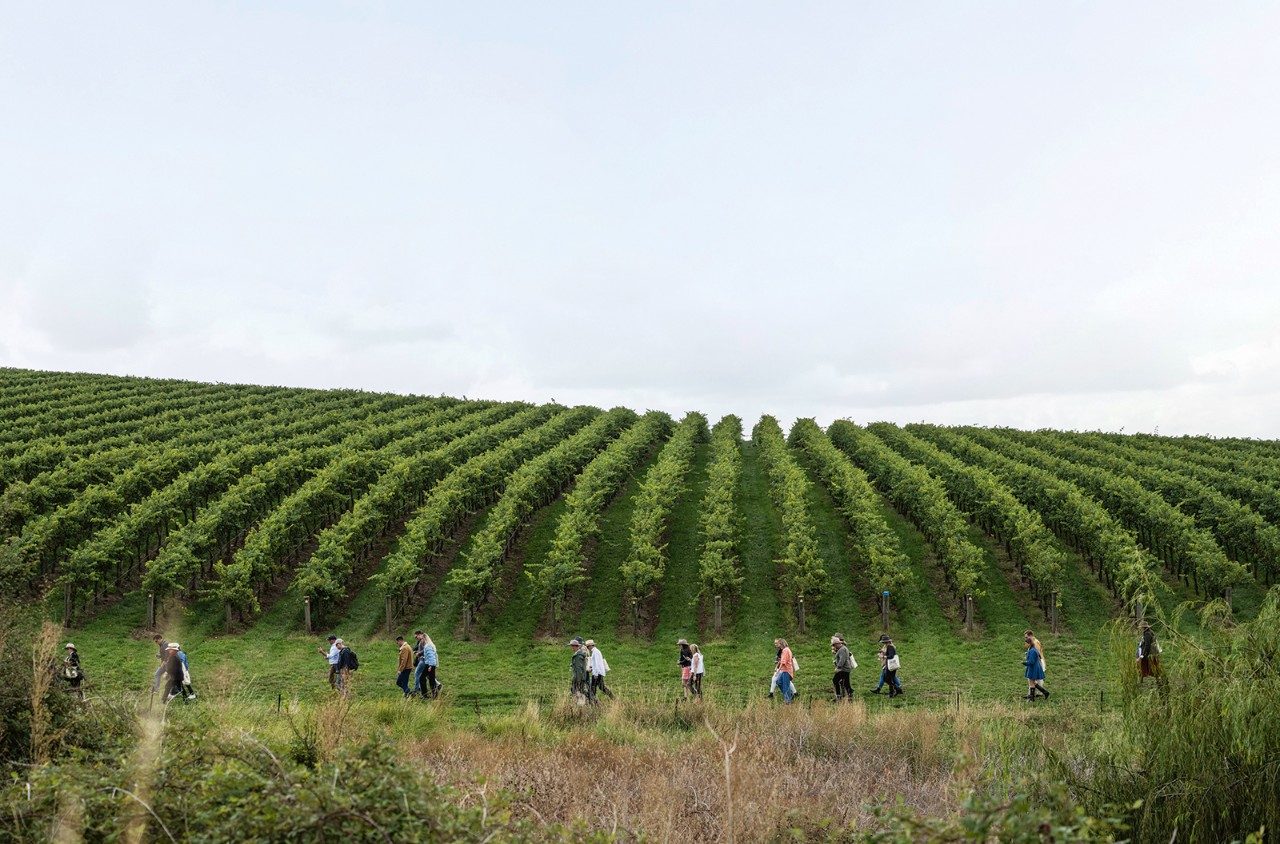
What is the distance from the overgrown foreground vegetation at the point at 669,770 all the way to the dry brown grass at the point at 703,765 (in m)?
0.05

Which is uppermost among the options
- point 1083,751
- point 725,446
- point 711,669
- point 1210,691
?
point 725,446

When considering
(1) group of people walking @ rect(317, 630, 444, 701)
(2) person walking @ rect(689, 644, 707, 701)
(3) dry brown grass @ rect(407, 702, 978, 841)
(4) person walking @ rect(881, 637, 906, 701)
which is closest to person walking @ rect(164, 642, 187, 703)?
(1) group of people walking @ rect(317, 630, 444, 701)

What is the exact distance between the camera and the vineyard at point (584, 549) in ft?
88.2

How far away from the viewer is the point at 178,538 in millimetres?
29594

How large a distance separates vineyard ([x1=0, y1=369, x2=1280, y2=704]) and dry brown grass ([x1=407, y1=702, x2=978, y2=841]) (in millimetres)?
6661

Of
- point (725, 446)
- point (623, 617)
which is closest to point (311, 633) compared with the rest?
point (623, 617)

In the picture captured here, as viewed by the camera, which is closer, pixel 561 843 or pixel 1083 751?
pixel 561 843

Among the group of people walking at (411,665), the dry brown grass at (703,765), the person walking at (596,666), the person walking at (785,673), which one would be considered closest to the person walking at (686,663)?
the person walking at (596,666)

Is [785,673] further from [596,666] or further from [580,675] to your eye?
[580,675]

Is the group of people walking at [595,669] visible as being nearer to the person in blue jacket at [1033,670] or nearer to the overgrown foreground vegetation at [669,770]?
the person in blue jacket at [1033,670]

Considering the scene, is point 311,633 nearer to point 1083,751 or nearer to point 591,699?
point 591,699

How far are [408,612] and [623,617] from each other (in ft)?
24.1

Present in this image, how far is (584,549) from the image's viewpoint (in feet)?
117

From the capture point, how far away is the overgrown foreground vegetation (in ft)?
20.7
